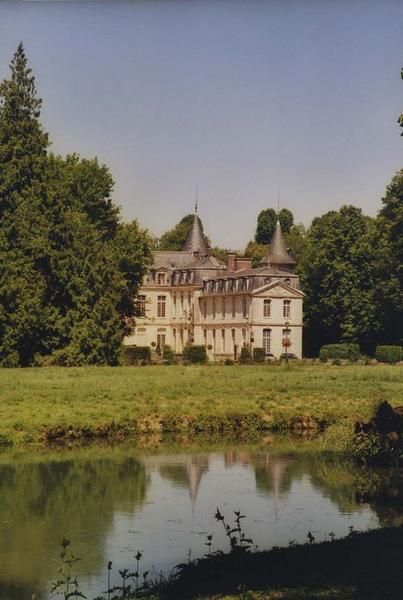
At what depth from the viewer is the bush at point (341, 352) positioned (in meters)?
49.8

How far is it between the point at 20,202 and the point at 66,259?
2773 millimetres

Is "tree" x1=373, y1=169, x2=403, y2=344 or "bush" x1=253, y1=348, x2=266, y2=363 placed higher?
"tree" x1=373, y1=169, x2=403, y2=344

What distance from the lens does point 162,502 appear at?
15.5 meters

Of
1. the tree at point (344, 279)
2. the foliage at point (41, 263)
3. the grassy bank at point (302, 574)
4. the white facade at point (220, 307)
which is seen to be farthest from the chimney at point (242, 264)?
the grassy bank at point (302, 574)

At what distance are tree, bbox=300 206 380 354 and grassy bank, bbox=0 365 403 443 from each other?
71.7ft

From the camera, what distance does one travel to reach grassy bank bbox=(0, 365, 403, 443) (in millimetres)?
22984

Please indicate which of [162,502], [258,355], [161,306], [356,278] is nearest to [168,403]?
[162,502]

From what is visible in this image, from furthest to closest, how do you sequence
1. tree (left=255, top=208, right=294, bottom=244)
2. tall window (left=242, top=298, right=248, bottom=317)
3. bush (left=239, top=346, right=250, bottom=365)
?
tree (left=255, top=208, right=294, bottom=244) → tall window (left=242, top=298, right=248, bottom=317) → bush (left=239, top=346, right=250, bottom=365)

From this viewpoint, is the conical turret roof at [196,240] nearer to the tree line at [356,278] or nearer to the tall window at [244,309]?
the tall window at [244,309]

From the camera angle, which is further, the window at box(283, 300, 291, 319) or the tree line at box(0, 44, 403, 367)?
the window at box(283, 300, 291, 319)

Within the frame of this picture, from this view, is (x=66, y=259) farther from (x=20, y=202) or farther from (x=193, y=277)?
(x=193, y=277)

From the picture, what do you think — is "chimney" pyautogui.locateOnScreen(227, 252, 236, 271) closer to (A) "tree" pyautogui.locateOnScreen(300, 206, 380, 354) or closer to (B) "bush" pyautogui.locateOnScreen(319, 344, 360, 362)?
(A) "tree" pyautogui.locateOnScreen(300, 206, 380, 354)

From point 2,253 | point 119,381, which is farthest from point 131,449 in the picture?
point 2,253

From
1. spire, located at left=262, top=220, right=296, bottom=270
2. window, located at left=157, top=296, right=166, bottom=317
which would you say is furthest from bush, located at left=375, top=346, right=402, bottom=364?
window, located at left=157, top=296, right=166, bottom=317
